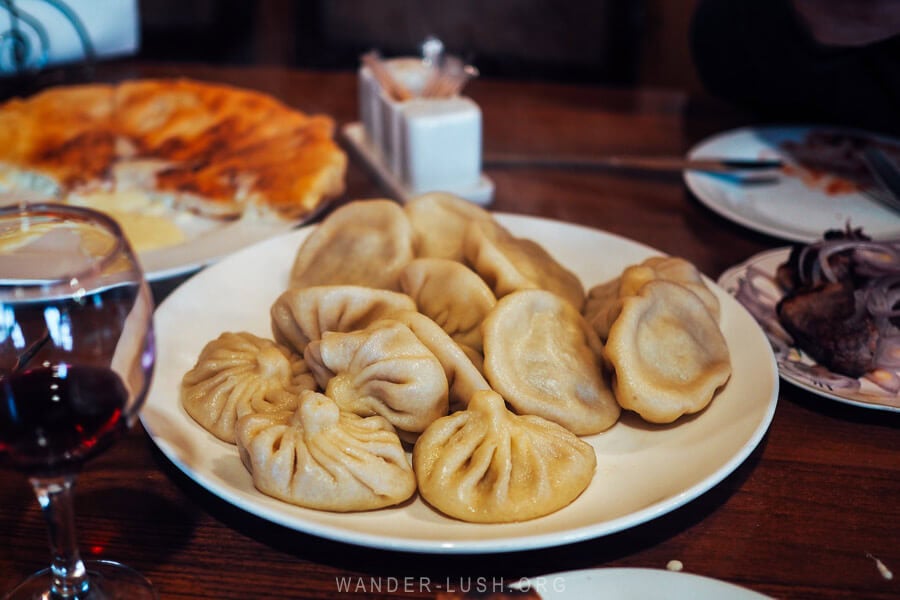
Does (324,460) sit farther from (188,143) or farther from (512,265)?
(188,143)

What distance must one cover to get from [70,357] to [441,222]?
923 mm

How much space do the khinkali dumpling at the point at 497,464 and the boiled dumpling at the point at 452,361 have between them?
0.15 ft

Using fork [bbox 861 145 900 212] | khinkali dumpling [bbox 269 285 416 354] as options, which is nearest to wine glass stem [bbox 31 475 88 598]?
khinkali dumpling [bbox 269 285 416 354]

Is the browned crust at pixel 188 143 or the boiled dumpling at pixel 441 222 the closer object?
the boiled dumpling at pixel 441 222

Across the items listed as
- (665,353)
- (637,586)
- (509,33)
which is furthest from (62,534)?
(509,33)

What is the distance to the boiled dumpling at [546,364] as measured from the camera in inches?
53.6

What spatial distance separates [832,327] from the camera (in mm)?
1580

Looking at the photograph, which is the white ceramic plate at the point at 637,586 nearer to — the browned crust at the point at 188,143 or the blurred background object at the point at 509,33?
the browned crust at the point at 188,143

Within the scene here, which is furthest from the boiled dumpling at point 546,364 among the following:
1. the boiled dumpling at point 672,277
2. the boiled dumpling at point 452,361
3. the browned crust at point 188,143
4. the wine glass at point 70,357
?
the browned crust at point 188,143

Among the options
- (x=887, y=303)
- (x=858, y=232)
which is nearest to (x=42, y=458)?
(x=887, y=303)

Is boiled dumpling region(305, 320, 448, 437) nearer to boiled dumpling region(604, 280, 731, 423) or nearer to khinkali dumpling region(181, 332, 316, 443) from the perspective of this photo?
khinkali dumpling region(181, 332, 316, 443)

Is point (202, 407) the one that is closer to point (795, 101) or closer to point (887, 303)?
point (887, 303)

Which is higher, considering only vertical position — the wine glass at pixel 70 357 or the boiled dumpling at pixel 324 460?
the wine glass at pixel 70 357

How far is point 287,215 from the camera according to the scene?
7.09 feet
